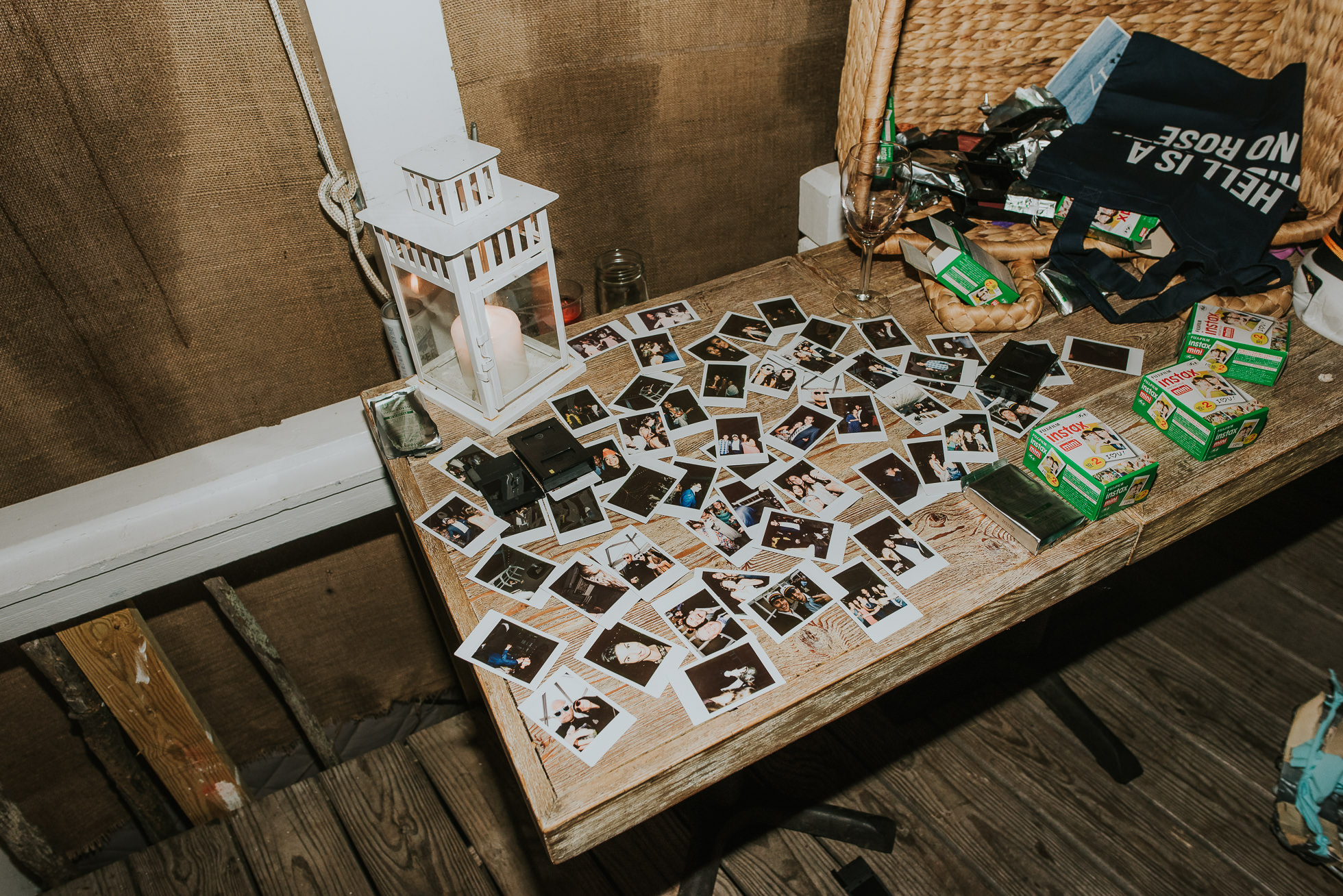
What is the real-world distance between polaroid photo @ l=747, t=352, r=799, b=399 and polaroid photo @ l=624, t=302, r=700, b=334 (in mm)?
168

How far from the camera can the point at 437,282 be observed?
3.59 feet

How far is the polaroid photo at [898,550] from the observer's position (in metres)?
1.02

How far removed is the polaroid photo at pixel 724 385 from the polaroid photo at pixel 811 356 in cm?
7

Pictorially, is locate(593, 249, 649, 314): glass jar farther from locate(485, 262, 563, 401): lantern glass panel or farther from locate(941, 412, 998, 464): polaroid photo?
locate(941, 412, 998, 464): polaroid photo

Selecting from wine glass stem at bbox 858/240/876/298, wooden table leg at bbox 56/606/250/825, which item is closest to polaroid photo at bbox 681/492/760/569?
wine glass stem at bbox 858/240/876/298

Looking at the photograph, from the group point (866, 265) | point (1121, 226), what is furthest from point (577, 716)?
point (1121, 226)

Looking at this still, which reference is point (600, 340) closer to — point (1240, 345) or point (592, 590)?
point (592, 590)

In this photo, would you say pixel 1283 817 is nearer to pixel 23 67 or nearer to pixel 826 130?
pixel 826 130

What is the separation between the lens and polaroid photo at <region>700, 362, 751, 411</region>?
4.13 feet

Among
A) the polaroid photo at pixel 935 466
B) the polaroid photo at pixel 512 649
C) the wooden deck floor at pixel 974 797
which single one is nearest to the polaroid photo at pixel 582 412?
the polaroid photo at pixel 512 649

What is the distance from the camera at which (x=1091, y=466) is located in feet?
3.46

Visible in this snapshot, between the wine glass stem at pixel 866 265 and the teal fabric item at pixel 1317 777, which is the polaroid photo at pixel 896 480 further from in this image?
the teal fabric item at pixel 1317 777

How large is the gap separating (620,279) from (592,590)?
2.31 ft

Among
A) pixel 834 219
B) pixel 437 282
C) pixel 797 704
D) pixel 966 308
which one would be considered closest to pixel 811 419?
pixel 966 308
